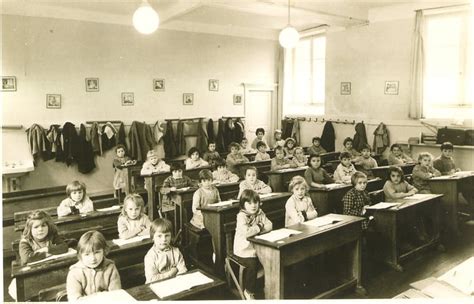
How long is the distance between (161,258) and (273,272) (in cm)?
83

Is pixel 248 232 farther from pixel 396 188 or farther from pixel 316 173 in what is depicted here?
pixel 316 173

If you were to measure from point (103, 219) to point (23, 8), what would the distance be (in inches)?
202

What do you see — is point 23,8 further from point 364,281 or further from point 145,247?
point 364,281

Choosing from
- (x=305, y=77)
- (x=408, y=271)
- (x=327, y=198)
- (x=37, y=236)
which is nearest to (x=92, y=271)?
(x=37, y=236)

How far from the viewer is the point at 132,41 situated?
8.48m

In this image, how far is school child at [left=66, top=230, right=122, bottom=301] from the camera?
8.21 ft

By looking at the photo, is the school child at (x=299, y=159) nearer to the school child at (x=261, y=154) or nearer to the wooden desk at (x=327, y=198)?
the school child at (x=261, y=154)

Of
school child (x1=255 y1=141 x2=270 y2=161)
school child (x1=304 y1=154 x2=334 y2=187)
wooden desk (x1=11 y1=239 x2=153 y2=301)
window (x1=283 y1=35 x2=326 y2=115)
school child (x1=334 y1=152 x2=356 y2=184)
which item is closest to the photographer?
wooden desk (x1=11 y1=239 x2=153 y2=301)

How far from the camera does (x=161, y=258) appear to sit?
117 inches

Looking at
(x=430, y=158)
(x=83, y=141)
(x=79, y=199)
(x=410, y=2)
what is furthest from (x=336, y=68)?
(x=79, y=199)

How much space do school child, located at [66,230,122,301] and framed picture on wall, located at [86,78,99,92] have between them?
604 cm

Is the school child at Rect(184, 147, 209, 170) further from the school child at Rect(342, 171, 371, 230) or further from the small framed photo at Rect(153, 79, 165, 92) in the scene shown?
the school child at Rect(342, 171, 371, 230)

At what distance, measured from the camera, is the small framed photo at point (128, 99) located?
334 inches

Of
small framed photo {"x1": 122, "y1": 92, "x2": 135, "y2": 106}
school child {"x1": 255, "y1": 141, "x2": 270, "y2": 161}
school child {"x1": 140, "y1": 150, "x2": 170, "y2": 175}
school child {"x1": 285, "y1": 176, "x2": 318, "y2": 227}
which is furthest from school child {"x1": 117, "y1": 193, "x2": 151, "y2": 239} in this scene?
small framed photo {"x1": 122, "y1": 92, "x2": 135, "y2": 106}
